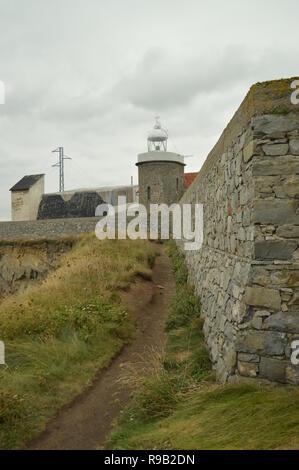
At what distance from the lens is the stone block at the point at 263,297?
4324 mm

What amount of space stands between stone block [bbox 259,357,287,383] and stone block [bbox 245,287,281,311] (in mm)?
568

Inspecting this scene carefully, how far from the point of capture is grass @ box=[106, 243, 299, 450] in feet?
11.3

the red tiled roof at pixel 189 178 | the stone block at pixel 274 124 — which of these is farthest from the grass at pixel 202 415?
the red tiled roof at pixel 189 178

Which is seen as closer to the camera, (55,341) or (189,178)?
(55,341)

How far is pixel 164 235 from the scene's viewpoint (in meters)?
26.3

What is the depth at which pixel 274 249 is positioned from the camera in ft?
14.4

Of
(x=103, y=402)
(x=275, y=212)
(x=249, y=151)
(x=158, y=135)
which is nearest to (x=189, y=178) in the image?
(x=158, y=135)

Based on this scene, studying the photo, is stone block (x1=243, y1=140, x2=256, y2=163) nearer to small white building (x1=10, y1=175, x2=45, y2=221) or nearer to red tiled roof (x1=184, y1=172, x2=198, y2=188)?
red tiled roof (x1=184, y1=172, x2=198, y2=188)

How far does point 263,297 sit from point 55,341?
3.44 metres

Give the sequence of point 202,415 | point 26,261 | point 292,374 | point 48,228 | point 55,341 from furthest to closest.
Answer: point 48,228
point 26,261
point 55,341
point 292,374
point 202,415

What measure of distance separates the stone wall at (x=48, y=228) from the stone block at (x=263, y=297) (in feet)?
60.0

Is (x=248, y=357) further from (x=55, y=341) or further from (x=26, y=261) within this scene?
(x=26, y=261)

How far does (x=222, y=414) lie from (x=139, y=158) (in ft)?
88.4

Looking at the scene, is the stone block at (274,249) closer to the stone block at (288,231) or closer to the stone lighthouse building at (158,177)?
the stone block at (288,231)
